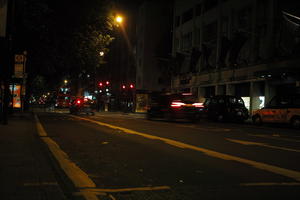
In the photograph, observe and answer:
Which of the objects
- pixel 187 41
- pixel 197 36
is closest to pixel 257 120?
pixel 197 36

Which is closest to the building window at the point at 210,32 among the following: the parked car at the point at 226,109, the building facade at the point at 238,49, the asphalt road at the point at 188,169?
the building facade at the point at 238,49

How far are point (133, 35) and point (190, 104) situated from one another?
2062 inches

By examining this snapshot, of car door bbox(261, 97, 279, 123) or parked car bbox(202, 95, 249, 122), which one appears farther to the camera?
parked car bbox(202, 95, 249, 122)

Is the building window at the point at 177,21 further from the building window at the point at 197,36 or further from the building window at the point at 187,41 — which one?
the building window at the point at 197,36

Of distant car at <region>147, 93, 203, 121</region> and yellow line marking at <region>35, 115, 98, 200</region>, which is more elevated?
distant car at <region>147, 93, 203, 121</region>

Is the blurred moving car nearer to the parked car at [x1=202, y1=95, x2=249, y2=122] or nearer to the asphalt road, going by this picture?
the parked car at [x1=202, y1=95, x2=249, y2=122]

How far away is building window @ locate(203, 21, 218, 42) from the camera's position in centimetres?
4378

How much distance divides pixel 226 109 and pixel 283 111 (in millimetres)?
6515

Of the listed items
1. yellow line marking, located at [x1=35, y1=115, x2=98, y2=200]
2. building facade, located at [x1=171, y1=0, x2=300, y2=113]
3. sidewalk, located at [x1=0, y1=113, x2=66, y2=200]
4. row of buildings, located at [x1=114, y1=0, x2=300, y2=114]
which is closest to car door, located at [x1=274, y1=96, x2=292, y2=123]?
row of buildings, located at [x1=114, y1=0, x2=300, y2=114]

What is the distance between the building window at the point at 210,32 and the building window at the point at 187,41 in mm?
4044

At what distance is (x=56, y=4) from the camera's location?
70.4ft

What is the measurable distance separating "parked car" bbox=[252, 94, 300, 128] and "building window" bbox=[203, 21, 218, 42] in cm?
2016

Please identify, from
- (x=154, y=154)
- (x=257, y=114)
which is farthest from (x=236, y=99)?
(x=154, y=154)

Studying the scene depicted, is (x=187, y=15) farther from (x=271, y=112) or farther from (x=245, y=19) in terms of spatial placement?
(x=271, y=112)
